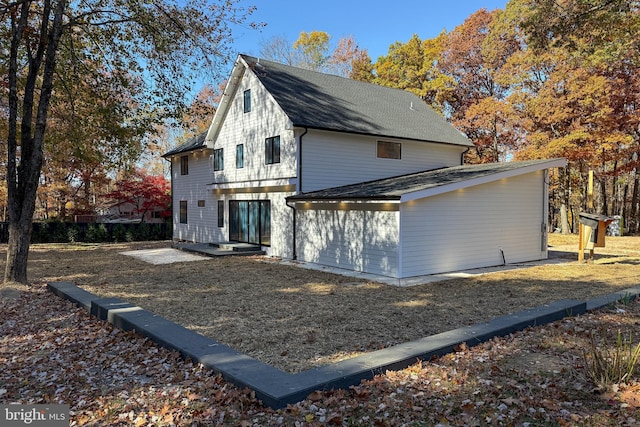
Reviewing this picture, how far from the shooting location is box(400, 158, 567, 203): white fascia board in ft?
33.0

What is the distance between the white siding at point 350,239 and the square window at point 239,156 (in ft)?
13.2

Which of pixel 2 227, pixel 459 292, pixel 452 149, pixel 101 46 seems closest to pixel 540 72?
pixel 452 149

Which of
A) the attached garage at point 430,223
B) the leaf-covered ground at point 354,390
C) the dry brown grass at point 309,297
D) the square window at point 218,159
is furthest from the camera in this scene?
the square window at point 218,159

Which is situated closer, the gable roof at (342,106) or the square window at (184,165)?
the gable roof at (342,106)

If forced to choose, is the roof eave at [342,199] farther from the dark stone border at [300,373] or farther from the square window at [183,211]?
the square window at [183,211]

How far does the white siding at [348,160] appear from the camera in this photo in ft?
45.4

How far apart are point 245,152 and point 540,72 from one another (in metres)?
17.8

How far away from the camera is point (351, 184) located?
14.7 metres

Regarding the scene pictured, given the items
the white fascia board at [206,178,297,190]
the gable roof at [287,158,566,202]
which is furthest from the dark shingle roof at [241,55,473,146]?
the gable roof at [287,158,566,202]

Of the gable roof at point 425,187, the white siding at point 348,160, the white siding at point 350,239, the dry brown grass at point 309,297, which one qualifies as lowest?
the dry brown grass at point 309,297

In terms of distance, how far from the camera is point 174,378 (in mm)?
4023

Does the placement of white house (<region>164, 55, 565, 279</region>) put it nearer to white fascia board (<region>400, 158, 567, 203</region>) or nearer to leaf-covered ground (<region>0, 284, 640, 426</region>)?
white fascia board (<region>400, 158, 567, 203</region>)

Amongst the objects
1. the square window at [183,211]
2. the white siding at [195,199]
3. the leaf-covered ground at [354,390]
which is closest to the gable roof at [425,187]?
the leaf-covered ground at [354,390]

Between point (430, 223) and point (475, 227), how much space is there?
6.32 feet
